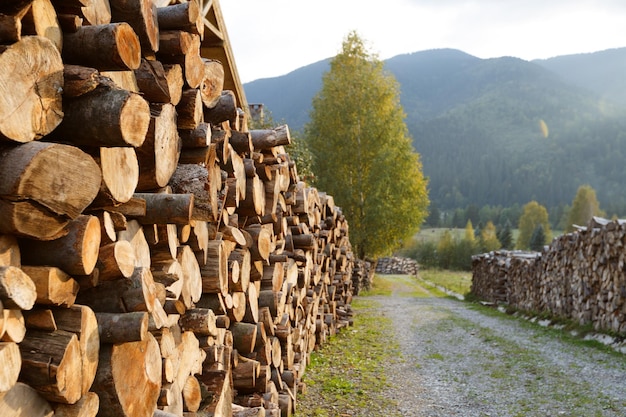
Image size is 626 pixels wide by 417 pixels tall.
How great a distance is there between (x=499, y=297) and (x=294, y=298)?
39.4ft

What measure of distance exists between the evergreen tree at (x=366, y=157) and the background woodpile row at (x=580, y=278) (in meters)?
6.82

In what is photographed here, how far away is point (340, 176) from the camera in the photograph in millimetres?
22562

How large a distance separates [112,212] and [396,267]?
129 feet

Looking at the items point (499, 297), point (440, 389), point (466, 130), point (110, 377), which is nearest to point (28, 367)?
point (110, 377)

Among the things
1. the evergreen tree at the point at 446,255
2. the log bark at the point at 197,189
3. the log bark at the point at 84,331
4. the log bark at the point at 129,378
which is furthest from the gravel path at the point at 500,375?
the evergreen tree at the point at 446,255

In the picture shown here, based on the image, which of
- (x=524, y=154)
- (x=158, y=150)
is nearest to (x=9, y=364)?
(x=158, y=150)

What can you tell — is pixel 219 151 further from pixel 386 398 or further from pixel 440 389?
pixel 440 389

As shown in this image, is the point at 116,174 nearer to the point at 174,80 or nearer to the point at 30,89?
the point at 30,89

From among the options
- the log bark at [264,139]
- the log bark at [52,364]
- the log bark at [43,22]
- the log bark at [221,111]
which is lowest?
the log bark at [52,364]

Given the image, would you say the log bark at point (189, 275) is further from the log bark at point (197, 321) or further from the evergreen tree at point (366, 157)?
the evergreen tree at point (366, 157)

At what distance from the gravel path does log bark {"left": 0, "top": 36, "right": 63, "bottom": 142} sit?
4.34 metres

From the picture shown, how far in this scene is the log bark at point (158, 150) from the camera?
238 cm

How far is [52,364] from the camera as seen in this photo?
1.66m

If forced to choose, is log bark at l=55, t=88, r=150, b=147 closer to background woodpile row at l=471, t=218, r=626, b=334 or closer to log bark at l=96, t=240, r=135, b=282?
log bark at l=96, t=240, r=135, b=282
